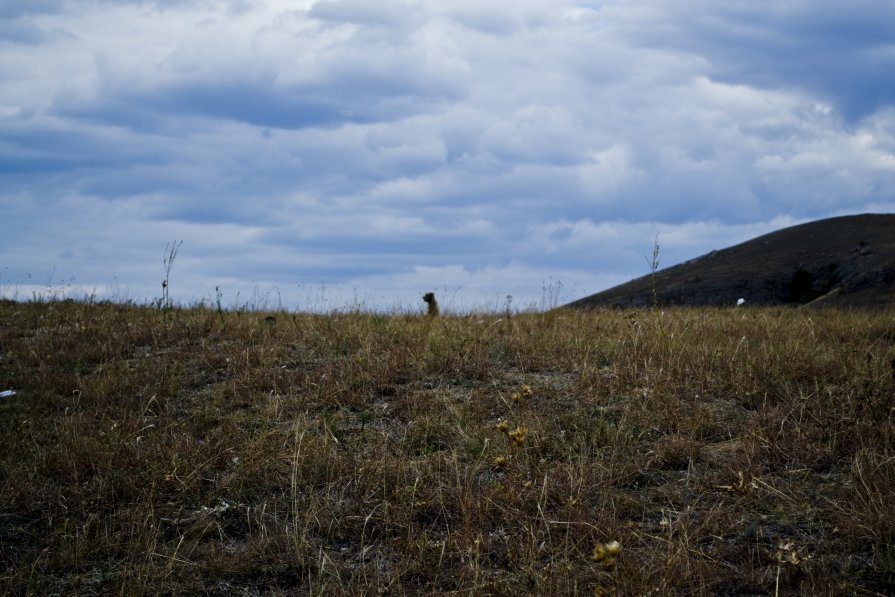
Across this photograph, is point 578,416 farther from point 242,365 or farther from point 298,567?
point 242,365

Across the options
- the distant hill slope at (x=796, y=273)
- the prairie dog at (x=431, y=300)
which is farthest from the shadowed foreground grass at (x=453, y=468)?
the distant hill slope at (x=796, y=273)

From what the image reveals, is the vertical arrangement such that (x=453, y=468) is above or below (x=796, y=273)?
below

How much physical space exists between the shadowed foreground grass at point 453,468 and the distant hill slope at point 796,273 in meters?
7.05

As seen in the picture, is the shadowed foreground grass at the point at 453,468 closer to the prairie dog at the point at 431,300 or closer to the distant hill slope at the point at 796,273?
the prairie dog at the point at 431,300

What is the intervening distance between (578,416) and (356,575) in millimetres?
2026

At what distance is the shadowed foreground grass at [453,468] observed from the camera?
3.38m

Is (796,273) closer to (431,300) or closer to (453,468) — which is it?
(431,300)

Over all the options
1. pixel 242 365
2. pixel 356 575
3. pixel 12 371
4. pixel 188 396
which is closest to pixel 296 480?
pixel 356 575

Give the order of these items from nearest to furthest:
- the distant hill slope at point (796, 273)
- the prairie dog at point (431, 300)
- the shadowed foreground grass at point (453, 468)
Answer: the shadowed foreground grass at point (453, 468)
the prairie dog at point (431, 300)
the distant hill slope at point (796, 273)

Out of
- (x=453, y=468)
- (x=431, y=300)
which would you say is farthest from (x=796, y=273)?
(x=453, y=468)

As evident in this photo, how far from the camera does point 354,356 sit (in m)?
6.50

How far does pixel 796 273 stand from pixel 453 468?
12.8 m

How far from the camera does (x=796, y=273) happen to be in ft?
49.3

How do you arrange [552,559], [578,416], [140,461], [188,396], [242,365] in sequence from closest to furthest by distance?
1. [552,559]
2. [140,461]
3. [578,416]
4. [188,396]
5. [242,365]
